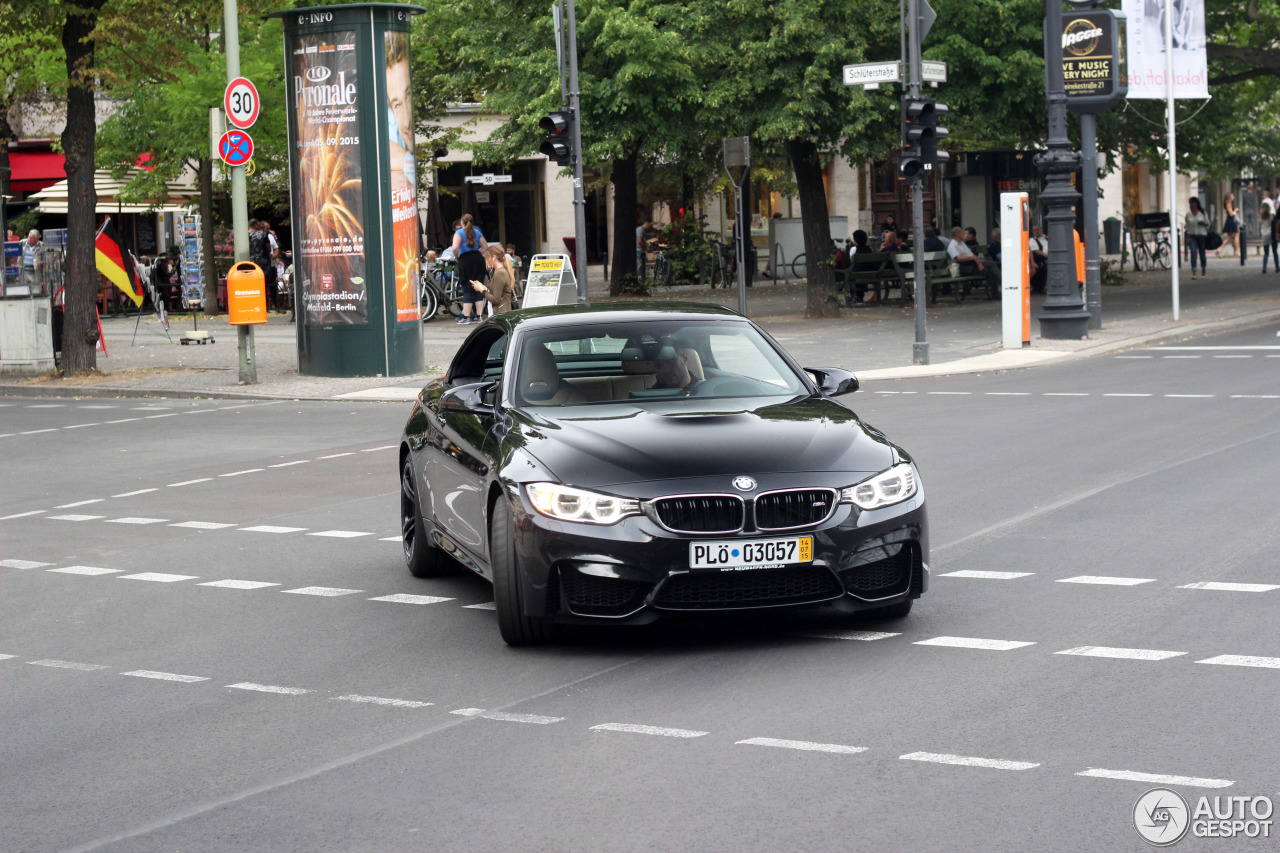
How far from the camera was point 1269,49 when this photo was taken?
32.5 meters

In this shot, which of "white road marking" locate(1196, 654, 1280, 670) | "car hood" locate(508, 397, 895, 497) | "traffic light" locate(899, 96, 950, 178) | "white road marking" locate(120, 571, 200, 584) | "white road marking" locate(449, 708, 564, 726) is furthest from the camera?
"traffic light" locate(899, 96, 950, 178)

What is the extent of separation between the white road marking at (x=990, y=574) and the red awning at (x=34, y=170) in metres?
40.8

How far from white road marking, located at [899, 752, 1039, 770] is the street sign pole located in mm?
17229

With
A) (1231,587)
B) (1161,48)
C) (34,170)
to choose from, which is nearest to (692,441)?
(1231,587)

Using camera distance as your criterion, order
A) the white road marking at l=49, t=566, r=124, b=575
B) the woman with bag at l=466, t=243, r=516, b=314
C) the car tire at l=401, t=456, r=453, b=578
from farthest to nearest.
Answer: the woman with bag at l=466, t=243, r=516, b=314 → the white road marking at l=49, t=566, r=124, b=575 → the car tire at l=401, t=456, r=453, b=578

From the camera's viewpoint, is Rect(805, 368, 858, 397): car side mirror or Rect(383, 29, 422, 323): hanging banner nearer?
Rect(805, 368, 858, 397): car side mirror

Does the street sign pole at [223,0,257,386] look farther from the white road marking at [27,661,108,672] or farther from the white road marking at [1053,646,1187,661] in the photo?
the white road marking at [1053,646,1187,661]

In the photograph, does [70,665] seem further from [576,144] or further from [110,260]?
[110,260]

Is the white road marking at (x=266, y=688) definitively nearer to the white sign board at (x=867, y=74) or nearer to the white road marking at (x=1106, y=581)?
the white road marking at (x=1106, y=581)

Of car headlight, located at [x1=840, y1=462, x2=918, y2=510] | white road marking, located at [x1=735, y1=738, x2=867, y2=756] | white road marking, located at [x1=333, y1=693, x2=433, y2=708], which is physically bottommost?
white road marking, located at [x1=333, y1=693, x2=433, y2=708]

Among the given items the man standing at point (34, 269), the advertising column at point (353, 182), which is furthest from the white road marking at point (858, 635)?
the man standing at point (34, 269)

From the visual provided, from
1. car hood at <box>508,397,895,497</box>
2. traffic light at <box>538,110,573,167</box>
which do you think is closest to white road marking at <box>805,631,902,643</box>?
car hood at <box>508,397,895,497</box>

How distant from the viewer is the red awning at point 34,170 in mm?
45344

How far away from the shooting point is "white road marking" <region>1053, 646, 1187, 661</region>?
6634mm
